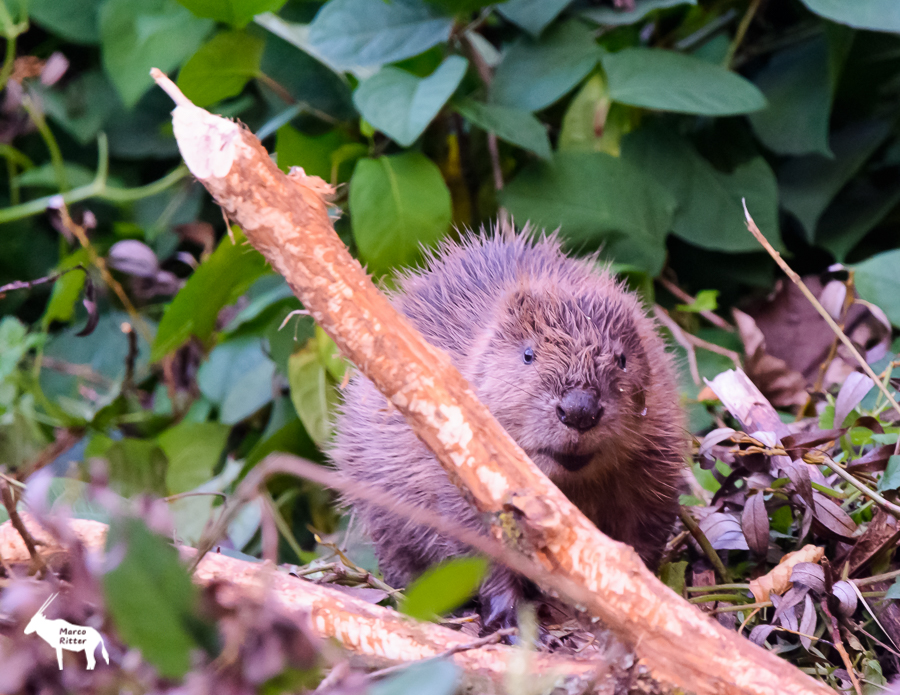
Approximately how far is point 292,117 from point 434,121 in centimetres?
27

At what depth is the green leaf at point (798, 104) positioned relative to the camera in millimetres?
1490

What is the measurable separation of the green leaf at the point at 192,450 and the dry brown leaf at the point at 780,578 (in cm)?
107

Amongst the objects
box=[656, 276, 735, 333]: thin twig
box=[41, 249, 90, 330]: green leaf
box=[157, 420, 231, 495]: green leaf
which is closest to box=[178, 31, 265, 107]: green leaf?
box=[41, 249, 90, 330]: green leaf

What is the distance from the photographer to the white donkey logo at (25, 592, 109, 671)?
59 centimetres

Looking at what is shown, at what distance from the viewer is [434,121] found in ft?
4.91

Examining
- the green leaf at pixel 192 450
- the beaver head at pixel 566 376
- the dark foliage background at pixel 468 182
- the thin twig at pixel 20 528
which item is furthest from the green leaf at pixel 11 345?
the beaver head at pixel 566 376

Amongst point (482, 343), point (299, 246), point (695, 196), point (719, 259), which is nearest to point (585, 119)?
point (695, 196)

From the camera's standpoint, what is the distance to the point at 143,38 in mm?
1650

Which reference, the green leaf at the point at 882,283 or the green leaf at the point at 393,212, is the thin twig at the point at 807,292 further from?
the green leaf at the point at 393,212

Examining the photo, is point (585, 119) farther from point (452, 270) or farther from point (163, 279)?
point (163, 279)

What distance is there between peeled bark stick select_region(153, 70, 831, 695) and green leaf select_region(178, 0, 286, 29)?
2.28 ft

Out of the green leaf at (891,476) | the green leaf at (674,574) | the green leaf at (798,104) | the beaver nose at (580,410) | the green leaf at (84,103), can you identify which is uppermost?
the green leaf at (798,104)

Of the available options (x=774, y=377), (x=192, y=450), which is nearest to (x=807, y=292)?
(x=774, y=377)

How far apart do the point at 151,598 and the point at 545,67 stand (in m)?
1.25
